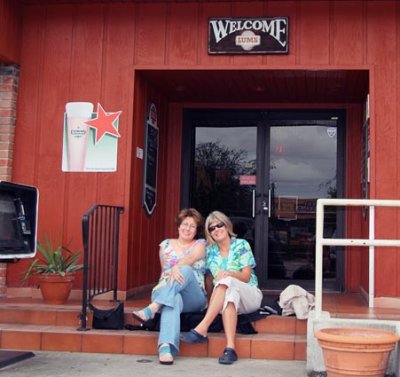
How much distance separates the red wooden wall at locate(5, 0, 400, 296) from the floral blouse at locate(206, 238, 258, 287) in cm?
103

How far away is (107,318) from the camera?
4152 millimetres

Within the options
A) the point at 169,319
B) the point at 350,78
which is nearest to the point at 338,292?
the point at 350,78

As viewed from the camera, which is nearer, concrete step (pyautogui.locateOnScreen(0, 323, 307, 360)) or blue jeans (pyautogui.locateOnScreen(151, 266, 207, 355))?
blue jeans (pyautogui.locateOnScreen(151, 266, 207, 355))

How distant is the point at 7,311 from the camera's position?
439 centimetres

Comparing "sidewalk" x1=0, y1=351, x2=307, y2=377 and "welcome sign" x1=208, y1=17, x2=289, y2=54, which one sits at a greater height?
"welcome sign" x1=208, y1=17, x2=289, y2=54

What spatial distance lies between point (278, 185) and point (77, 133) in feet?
7.32

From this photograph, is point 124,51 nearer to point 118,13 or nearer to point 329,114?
point 118,13

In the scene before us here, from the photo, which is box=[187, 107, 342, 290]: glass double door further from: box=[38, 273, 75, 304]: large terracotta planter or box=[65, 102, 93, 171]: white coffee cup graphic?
box=[38, 273, 75, 304]: large terracotta planter

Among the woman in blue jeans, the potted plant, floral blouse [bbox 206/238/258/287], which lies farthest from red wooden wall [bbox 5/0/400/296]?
A: floral blouse [bbox 206/238/258/287]

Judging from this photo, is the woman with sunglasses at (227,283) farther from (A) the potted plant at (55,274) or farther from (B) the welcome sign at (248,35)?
(B) the welcome sign at (248,35)

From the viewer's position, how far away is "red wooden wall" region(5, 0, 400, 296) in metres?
4.80

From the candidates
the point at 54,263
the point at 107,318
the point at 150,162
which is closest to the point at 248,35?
the point at 150,162

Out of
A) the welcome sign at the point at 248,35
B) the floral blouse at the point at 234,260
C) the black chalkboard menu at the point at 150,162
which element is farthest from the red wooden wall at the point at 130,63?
the floral blouse at the point at 234,260

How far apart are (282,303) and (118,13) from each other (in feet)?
9.49
